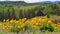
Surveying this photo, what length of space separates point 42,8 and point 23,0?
583mm

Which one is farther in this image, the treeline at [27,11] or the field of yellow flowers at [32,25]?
the treeline at [27,11]

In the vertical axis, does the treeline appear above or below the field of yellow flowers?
above

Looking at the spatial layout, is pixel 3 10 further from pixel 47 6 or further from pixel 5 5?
pixel 47 6

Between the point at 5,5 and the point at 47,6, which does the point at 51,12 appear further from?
the point at 5,5

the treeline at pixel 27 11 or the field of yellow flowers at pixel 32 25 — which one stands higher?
the treeline at pixel 27 11

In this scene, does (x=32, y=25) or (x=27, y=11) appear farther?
(x=27, y=11)

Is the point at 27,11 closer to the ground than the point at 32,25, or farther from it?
farther from it

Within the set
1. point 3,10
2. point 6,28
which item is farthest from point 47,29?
point 3,10

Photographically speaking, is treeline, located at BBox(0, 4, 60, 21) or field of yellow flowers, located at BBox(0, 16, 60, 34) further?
treeline, located at BBox(0, 4, 60, 21)

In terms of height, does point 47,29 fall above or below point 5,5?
below

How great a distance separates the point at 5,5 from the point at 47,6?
1.15 m

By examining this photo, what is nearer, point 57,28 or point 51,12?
point 57,28

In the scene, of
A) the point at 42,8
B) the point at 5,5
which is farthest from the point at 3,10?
the point at 42,8

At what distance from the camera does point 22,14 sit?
17.2ft
